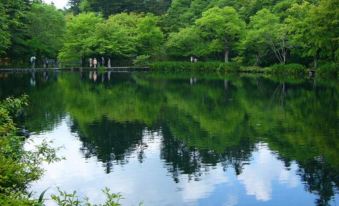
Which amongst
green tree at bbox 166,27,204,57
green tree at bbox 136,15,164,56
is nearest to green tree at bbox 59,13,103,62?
green tree at bbox 136,15,164,56

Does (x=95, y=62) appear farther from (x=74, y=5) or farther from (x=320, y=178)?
(x=320, y=178)

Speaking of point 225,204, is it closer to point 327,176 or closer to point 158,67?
point 327,176

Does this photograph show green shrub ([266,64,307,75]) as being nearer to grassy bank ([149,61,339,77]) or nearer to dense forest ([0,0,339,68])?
grassy bank ([149,61,339,77])

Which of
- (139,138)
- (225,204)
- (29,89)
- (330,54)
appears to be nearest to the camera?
(225,204)

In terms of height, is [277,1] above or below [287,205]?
above

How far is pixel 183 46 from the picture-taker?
6119cm

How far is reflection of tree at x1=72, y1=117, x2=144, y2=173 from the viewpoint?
14881mm

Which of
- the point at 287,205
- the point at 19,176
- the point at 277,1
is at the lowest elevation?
the point at 287,205

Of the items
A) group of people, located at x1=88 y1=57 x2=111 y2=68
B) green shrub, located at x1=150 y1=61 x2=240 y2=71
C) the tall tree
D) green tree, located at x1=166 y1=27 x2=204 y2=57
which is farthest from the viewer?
the tall tree

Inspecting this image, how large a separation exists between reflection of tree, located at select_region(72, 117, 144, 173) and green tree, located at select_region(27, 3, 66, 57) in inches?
1538

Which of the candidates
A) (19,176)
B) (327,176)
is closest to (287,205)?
(327,176)

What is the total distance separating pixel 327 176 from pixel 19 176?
310 inches

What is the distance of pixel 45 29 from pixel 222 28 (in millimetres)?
20126

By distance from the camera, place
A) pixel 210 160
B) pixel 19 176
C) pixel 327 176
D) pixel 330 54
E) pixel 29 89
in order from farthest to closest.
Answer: pixel 330 54
pixel 29 89
pixel 210 160
pixel 327 176
pixel 19 176
